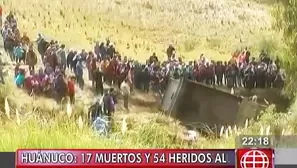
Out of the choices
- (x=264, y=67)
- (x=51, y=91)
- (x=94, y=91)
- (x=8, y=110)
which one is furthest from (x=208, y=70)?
(x=8, y=110)

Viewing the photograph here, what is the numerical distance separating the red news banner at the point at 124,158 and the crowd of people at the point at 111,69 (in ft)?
0.39

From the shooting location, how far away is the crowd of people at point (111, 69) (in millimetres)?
1442

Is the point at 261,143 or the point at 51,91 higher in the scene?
the point at 51,91

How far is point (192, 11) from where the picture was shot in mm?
1453

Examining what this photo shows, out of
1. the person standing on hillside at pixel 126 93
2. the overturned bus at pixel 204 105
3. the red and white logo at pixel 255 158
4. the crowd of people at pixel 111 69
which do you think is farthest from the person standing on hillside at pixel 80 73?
the red and white logo at pixel 255 158

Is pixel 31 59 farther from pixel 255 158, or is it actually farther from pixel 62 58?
pixel 255 158

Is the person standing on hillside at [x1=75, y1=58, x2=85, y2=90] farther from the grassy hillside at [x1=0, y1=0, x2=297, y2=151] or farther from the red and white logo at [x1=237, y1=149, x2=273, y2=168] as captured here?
the red and white logo at [x1=237, y1=149, x2=273, y2=168]

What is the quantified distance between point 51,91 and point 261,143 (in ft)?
1.85

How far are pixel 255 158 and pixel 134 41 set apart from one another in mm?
433

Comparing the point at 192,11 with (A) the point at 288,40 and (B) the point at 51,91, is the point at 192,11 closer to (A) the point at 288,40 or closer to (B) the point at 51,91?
(A) the point at 288,40

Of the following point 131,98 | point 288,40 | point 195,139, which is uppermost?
point 288,40
